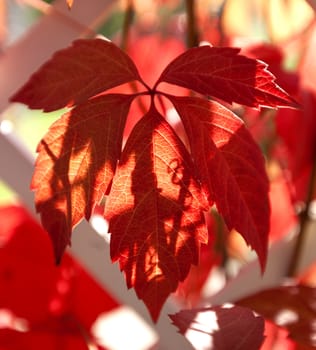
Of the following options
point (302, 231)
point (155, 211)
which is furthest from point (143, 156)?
point (302, 231)

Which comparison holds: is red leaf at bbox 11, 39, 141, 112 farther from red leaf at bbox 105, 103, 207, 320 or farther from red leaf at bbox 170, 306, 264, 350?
red leaf at bbox 170, 306, 264, 350

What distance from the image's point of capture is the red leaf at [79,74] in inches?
17.3

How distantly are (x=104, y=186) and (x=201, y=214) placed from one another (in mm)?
55

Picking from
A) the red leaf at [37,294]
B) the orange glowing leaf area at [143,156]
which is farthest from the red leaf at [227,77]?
the red leaf at [37,294]

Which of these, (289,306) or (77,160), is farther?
(289,306)

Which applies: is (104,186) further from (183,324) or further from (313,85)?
(313,85)

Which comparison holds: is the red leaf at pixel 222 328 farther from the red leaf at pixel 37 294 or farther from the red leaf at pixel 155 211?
the red leaf at pixel 37 294

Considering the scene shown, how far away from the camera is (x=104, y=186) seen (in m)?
0.43

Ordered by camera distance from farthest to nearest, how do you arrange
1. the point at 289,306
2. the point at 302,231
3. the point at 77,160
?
the point at 302,231 → the point at 289,306 → the point at 77,160

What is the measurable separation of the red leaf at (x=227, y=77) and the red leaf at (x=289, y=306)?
0.18 metres

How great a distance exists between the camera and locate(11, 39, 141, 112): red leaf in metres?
0.44

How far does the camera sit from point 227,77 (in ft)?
1.42

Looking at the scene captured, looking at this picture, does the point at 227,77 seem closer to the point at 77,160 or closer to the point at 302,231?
the point at 77,160

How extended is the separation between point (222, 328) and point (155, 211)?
3.4 inches
